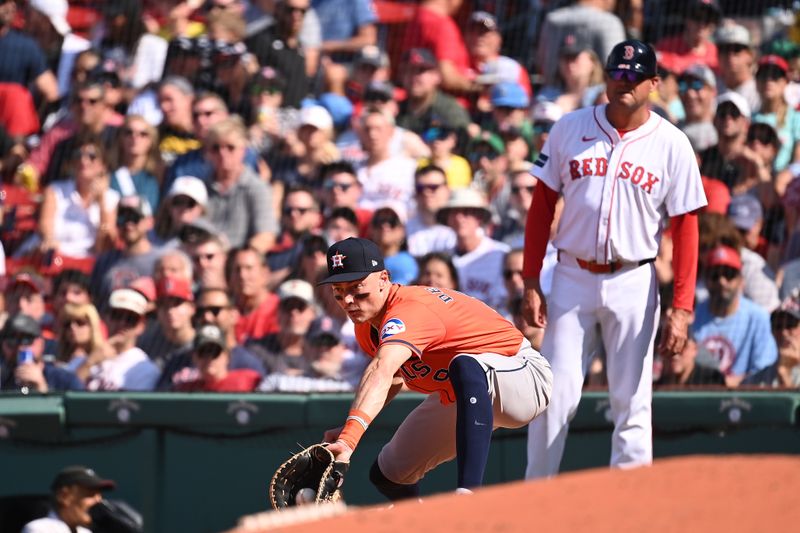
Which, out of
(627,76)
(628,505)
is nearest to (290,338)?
(627,76)

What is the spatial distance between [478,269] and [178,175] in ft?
7.09

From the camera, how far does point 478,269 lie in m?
7.68

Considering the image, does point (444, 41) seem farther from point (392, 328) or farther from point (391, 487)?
point (392, 328)

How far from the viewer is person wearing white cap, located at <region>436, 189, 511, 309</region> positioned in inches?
298

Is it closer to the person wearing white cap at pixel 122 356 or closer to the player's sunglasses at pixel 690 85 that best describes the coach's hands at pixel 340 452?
the person wearing white cap at pixel 122 356

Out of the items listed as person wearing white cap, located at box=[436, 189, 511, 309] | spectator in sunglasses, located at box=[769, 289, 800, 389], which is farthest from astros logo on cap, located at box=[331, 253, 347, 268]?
spectator in sunglasses, located at box=[769, 289, 800, 389]

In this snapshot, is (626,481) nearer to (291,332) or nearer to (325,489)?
(325,489)

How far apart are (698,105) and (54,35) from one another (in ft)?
16.0

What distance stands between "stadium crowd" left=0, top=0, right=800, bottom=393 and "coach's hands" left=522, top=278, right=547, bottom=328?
1.34 m

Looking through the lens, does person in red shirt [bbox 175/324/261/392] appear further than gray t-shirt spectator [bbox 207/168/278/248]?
No

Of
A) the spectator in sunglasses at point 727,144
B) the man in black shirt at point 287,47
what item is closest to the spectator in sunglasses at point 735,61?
the spectator in sunglasses at point 727,144

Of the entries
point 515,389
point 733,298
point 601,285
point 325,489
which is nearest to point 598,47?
point 733,298

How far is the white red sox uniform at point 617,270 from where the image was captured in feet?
17.9

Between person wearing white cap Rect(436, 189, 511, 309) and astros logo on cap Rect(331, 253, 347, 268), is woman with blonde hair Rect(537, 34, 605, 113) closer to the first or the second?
person wearing white cap Rect(436, 189, 511, 309)
